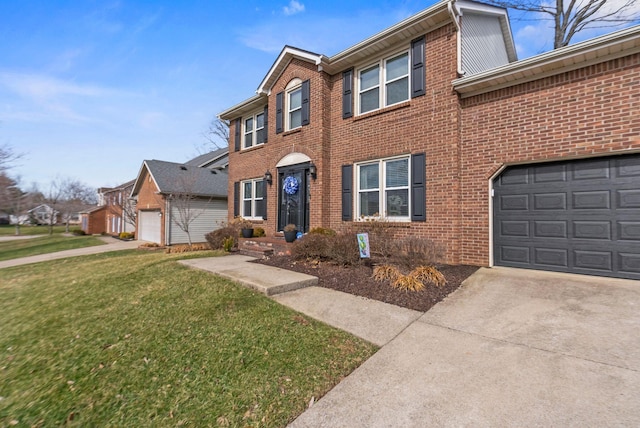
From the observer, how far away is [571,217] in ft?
17.8

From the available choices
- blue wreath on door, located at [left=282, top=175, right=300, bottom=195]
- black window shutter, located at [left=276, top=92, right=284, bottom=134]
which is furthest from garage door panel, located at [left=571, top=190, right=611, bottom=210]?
black window shutter, located at [left=276, top=92, right=284, bottom=134]

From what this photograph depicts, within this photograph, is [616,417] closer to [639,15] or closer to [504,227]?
[504,227]

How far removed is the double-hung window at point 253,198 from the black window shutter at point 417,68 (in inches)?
274

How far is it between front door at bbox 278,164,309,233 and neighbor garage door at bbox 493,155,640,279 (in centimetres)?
576

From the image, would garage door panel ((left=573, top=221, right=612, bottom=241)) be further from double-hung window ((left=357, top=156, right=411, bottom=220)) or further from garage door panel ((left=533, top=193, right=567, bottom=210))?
double-hung window ((left=357, top=156, right=411, bottom=220))

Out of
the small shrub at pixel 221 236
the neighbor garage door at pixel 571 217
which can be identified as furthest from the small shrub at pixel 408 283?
the small shrub at pixel 221 236

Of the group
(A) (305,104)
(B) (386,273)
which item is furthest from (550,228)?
(A) (305,104)

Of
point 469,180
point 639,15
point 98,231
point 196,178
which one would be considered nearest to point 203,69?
point 196,178

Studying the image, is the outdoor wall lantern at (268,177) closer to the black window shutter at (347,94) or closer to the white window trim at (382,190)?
the black window shutter at (347,94)

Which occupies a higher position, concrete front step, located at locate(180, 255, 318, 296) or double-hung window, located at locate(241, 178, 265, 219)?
double-hung window, located at locate(241, 178, 265, 219)

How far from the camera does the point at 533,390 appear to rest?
2.30 meters

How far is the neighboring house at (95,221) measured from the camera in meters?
29.6

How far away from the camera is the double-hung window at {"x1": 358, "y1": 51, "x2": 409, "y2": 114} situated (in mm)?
7809

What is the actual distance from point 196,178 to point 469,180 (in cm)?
1624
